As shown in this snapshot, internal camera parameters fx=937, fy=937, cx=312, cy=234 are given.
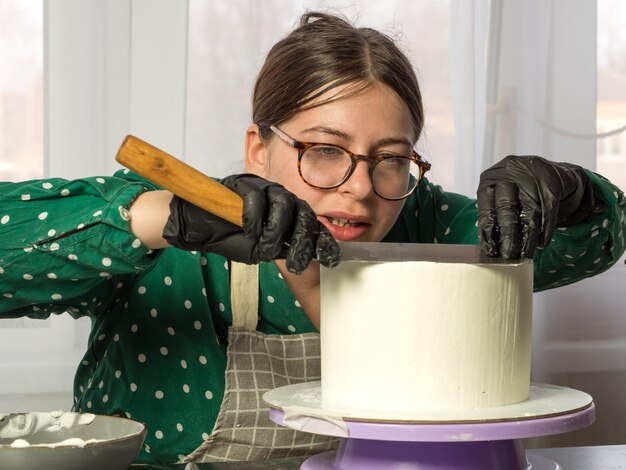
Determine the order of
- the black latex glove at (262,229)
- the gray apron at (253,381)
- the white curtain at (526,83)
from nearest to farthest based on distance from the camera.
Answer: the black latex glove at (262,229) → the gray apron at (253,381) → the white curtain at (526,83)

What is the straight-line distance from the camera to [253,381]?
1.26 meters

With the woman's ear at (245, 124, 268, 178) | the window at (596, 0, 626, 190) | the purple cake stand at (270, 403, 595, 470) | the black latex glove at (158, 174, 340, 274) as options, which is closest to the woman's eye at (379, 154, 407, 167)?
the woman's ear at (245, 124, 268, 178)

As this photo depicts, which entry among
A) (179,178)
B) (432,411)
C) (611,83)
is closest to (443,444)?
(432,411)

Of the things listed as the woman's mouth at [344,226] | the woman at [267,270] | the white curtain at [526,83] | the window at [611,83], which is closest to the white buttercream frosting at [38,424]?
the woman at [267,270]

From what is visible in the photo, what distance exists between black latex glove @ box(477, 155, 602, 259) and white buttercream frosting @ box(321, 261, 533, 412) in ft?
0.27

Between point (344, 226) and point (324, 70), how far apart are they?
0.71 feet

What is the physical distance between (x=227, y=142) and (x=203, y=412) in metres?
0.63

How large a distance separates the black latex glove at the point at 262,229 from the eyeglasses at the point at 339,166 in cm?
29

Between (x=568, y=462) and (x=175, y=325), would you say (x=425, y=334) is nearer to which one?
(x=568, y=462)

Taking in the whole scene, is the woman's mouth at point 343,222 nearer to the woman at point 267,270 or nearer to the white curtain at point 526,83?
the woman at point 267,270

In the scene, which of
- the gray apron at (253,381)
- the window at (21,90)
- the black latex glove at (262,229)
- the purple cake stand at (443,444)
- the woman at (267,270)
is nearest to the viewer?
the purple cake stand at (443,444)

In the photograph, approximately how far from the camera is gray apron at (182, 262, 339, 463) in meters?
1.24

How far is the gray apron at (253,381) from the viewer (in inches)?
49.0

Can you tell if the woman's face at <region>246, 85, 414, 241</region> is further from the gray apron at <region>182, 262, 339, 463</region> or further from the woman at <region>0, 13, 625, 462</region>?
the gray apron at <region>182, 262, 339, 463</region>
